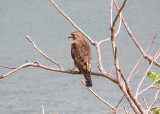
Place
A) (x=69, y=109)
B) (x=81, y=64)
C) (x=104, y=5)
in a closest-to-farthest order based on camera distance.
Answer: (x=81, y=64) < (x=69, y=109) < (x=104, y=5)

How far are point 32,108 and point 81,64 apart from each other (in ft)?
8.56

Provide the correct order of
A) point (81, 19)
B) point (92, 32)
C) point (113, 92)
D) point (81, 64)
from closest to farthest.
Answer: point (81, 64) → point (113, 92) → point (92, 32) → point (81, 19)

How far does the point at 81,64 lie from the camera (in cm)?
306

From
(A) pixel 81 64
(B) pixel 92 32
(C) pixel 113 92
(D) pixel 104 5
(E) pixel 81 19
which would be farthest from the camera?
(D) pixel 104 5

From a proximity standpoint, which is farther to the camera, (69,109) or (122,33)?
(122,33)

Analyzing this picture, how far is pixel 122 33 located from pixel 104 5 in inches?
63.8

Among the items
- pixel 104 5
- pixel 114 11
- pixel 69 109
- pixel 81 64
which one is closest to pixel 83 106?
pixel 69 109

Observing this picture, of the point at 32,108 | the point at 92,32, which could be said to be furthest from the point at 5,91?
the point at 92,32

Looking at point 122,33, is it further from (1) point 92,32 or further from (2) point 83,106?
(2) point 83,106

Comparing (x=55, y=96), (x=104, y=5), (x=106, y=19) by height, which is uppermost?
(x=104, y=5)

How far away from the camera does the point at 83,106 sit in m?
5.48

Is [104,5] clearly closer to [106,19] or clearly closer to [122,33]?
[106,19]

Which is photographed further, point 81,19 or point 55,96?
point 81,19

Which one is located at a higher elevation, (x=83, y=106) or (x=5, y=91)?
(x=5, y=91)
